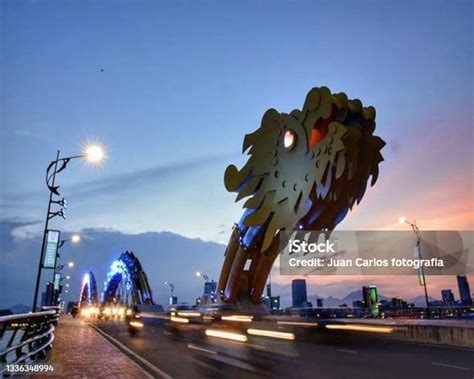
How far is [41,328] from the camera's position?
12.1 m

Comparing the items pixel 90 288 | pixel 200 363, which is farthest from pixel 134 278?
pixel 200 363

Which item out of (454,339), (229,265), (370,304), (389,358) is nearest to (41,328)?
(389,358)

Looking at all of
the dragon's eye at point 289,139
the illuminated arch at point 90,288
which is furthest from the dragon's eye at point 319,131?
the illuminated arch at point 90,288

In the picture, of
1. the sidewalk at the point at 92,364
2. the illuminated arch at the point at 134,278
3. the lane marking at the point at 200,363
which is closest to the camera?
the sidewalk at the point at 92,364

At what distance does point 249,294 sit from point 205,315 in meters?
5.48

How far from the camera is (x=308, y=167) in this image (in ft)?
97.4

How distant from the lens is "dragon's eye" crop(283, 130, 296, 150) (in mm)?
31156

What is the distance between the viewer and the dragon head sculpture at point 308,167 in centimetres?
2820

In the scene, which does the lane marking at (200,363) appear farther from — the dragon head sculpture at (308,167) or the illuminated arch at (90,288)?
the illuminated arch at (90,288)

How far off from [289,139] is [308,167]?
125 inches

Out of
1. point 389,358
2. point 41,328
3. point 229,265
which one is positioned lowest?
point 389,358

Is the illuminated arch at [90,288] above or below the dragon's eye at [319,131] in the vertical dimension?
below

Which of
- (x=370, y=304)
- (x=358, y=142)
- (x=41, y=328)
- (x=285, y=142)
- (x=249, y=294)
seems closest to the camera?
(x=41, y=328)

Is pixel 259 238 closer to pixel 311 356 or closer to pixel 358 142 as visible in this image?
pixel 358 142
